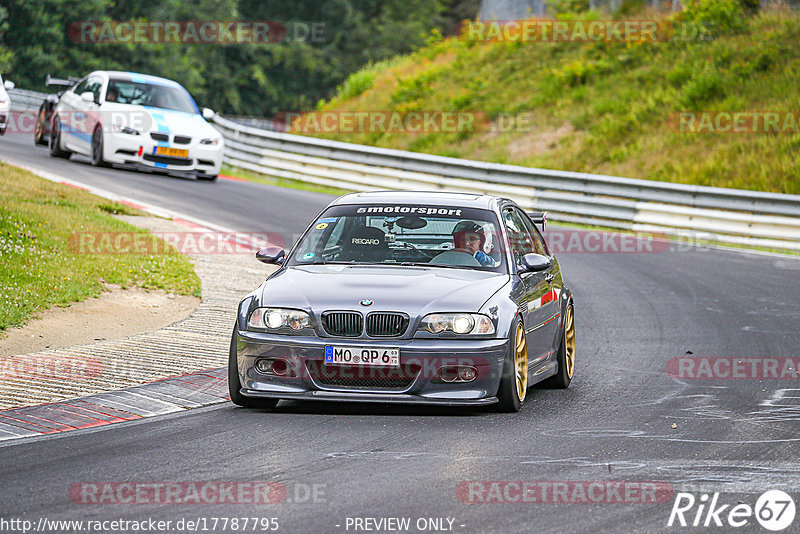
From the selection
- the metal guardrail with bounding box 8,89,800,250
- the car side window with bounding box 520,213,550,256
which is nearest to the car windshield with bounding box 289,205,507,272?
the car side window with bounding box 520,213,550,256

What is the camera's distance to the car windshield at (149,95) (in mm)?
22703

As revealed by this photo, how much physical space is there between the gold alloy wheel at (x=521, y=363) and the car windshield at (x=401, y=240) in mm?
668

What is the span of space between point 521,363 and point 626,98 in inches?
936

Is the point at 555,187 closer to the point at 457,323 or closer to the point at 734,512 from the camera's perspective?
the point at 457,323

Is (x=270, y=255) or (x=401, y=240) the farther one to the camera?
(x=401, y=240)

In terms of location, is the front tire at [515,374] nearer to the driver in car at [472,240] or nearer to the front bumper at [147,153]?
the driver in car at [472,240]

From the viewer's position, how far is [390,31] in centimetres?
6519

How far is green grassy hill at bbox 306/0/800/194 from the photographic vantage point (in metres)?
26.8

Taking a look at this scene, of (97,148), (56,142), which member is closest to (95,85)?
(97,148)

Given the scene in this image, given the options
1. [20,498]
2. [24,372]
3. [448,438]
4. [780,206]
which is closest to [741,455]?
[448,438]

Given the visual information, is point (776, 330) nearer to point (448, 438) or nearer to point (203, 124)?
point (448, 438)

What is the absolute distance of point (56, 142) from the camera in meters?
23.9

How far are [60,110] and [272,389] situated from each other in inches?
673

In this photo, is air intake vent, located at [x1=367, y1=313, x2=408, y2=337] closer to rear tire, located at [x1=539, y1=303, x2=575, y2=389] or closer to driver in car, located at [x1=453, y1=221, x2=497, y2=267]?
driver in car, located at [x1=453, y1=221, x2=497, y2=267]
